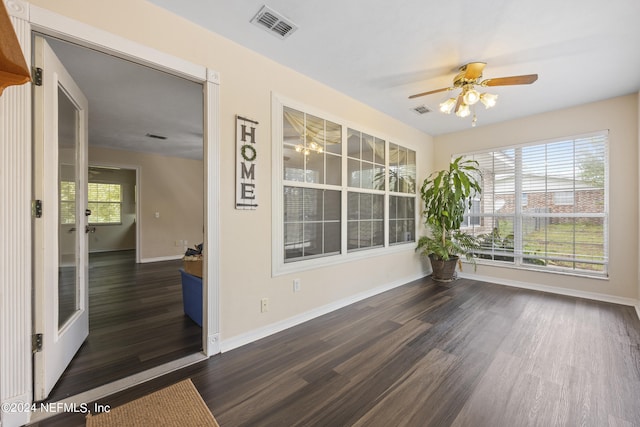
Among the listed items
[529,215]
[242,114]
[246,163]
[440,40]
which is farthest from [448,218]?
[242,114]

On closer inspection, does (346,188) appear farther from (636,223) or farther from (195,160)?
(195,160)

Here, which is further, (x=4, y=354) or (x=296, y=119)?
(x=296, y=119)

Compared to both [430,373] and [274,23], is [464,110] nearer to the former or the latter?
[274,23]

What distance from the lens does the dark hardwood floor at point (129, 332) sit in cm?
188

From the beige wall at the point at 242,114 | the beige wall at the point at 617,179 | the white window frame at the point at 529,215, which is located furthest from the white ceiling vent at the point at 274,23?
the beige wall at the point at 617,179

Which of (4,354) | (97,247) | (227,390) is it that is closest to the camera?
(4,354)

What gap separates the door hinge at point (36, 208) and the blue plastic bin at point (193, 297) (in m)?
1.29

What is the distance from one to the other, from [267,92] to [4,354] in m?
2.52

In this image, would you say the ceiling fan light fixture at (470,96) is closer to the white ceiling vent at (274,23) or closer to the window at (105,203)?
the white ceiling vent at (274,23)

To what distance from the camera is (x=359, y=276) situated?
11.4ft

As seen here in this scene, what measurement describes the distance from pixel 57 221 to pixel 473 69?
3.69 m

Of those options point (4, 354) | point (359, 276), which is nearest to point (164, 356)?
point (4, 354)

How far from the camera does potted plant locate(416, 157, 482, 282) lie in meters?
4.25

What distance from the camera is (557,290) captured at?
381 cm
